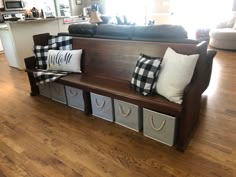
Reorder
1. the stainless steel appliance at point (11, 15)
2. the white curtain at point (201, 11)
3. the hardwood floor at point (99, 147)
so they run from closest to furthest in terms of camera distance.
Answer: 1. the hardwood floor at point (99, 147)
2. the white curtain at point (201, 11)
3. the stainless steel appliance at point (11, 15)

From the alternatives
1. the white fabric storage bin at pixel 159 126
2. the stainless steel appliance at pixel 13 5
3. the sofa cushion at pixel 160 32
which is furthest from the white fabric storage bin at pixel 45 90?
the stainless steel appliance at pixel 13 5

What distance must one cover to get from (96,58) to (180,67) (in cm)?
120

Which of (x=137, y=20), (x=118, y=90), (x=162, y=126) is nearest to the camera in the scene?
(x=162, y=126)

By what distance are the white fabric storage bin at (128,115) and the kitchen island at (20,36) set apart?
10.1 feet

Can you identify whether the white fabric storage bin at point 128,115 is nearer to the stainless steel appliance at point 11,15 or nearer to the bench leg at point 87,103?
the bench leg at point 87,103

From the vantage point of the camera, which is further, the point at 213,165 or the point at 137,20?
the point at 137,20

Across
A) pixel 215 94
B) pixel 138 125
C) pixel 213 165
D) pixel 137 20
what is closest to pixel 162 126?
pixel 138 125

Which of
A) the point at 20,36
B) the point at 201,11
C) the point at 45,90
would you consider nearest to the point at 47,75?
the point at 45,90

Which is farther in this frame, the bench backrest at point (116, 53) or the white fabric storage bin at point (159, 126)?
the bench backrest at point (116, 53)

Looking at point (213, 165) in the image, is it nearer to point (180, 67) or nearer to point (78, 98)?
point (180, 67)

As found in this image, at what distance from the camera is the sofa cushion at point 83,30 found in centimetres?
259

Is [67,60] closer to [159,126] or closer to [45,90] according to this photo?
[45,90]

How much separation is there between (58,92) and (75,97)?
337 millimetres

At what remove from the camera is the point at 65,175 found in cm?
154
